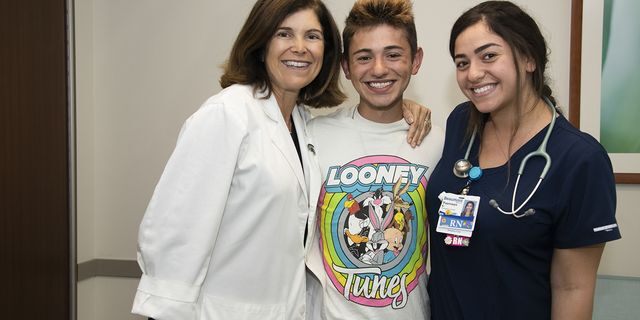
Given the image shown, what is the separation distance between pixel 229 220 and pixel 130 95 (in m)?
1.45

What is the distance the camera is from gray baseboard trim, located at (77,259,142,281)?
2.56 metres

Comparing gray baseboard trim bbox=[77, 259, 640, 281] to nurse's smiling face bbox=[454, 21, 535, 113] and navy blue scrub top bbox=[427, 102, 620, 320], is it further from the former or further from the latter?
nurse's smiling face bbox=[454, 21, 535, 113]

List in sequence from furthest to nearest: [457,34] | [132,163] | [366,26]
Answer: [132,163] < [366,26] < [457,34]

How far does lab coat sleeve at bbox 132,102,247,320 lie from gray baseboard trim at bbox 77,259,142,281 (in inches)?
55.0

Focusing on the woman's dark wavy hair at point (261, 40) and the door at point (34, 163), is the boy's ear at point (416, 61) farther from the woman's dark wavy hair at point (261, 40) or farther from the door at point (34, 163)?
the door at point (34, 163)

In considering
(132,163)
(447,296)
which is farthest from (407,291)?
(132,163)

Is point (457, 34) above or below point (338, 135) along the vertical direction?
above

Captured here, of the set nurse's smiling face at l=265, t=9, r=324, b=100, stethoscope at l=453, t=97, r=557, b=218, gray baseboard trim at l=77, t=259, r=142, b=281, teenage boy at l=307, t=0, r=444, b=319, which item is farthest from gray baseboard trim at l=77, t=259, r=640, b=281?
stethoscope at l=453, t=97, r=557, b=218

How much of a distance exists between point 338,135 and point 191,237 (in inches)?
23.0

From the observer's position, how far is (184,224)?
126 cm

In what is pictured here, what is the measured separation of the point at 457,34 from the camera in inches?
55.2

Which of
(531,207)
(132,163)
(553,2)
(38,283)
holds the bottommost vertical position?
(38,283)

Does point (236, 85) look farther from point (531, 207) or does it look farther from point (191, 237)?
point (531, 207)

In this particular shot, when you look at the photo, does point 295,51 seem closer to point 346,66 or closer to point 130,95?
point 346,66
